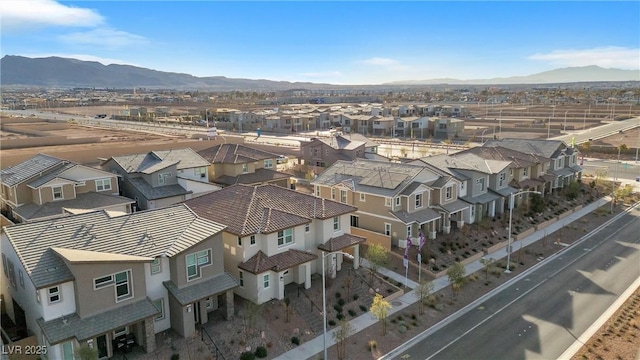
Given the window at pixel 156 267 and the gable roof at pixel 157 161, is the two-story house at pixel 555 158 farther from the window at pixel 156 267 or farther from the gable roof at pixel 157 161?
the window at pixel 156 267

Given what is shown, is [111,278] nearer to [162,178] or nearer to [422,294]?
[422,294]

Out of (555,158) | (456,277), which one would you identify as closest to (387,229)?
(456,277)

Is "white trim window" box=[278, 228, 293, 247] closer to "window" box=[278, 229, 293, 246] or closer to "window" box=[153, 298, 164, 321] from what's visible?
"window" box=[278, 229, 293, 246]

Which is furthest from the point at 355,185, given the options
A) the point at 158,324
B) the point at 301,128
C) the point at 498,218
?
the point at 301,128

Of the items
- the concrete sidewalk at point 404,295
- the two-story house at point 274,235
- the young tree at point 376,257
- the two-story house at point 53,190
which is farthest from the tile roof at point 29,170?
the young tree at point 376,257

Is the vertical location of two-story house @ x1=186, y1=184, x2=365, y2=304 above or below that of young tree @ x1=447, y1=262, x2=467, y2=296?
above

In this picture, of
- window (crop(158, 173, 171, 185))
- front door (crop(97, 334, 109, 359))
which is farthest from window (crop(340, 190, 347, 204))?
front door (crop(97, 334, 109, 359))

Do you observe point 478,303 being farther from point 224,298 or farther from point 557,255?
point 224,298
